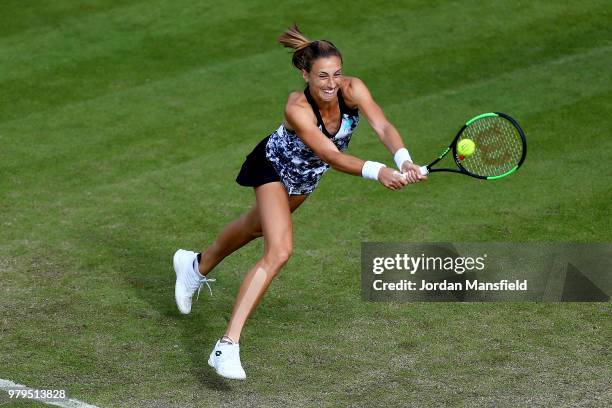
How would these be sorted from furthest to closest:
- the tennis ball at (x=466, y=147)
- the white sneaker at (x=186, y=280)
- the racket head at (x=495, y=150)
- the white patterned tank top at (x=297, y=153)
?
the white sneaker at (x=186, y=280) → the racket head at (x=495, y=150) → the white patterned tank top at (x=297, y=153) → the tennis ball at (x=466, y=147)

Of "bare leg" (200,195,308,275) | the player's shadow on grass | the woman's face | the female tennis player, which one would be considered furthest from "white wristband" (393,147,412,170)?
the player's shadow on grass

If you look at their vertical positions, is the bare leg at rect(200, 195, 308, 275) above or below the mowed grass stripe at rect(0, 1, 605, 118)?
above

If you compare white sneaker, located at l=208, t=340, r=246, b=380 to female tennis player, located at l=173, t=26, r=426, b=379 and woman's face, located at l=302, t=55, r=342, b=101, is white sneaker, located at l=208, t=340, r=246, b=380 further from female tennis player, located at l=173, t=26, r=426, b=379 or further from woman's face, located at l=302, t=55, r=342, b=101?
woman's face, located at l=302, t=55, r=342, b=101

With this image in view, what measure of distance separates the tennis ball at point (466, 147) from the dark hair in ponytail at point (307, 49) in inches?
41.2

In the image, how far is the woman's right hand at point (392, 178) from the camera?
711 cm

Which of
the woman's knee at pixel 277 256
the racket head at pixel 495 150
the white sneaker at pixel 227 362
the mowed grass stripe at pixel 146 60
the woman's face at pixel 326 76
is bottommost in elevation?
the mowed grass stripe at pixel 146 60

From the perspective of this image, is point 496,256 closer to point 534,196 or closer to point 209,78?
point 534,196

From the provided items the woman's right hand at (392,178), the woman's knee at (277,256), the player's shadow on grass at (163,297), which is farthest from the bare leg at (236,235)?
the woman's right hand at (392,178)

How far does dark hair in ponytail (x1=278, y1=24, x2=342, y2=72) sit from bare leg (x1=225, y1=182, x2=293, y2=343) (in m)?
0.90

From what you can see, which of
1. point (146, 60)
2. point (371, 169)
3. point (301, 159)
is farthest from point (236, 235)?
point (146, 60)

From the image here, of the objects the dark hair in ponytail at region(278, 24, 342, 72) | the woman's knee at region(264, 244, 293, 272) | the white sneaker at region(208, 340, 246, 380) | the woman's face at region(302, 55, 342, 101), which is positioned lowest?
the white sneaker at region(208, 340, 246, 380)

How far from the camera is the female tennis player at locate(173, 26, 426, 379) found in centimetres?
723

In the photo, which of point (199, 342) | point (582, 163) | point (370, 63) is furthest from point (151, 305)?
point (370, 63)

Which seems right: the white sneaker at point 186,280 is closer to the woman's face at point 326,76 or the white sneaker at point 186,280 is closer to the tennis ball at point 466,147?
the woman's face at point 326,76
